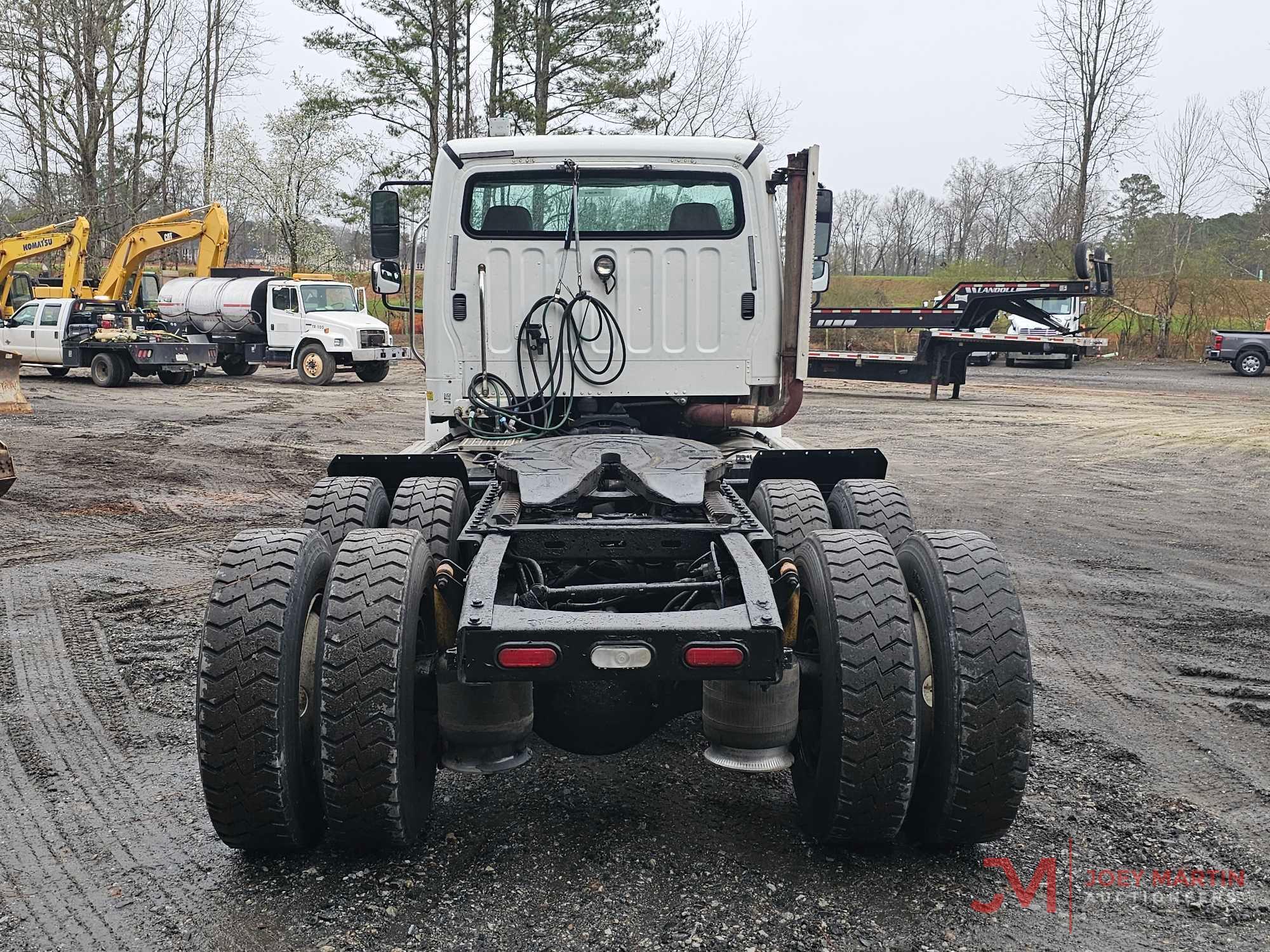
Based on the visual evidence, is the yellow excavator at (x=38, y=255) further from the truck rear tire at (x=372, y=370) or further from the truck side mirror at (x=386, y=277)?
the truck side mirror at (x=386, y=277)

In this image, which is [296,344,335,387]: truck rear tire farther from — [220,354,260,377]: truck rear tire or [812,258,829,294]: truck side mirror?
[812,258,829,294]: truck side mirror

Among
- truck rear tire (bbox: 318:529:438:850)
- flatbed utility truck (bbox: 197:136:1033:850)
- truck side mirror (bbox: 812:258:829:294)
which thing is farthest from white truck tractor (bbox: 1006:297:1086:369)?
truck rear tire (bbox: 318:529:438:850)

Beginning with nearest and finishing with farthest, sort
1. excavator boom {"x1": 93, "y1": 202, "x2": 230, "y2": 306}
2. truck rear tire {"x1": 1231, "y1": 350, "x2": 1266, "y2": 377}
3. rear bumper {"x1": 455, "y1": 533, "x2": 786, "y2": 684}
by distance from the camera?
rear bumper {"x1": 455, "y1": 533, "x2": 786, "y2": 684} < excavator boom {"x1": 93, "y1": 202, "x2": 230, "y2": 306} < truck rear tire {"x1": 1231, "y1": 350, "x2": 1266, "y2": 377}

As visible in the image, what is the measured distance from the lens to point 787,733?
3.21 m

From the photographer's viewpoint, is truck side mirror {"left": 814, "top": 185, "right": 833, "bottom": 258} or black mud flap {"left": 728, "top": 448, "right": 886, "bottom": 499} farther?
truck side mirror {"left": 814, "top": 185, "right": 833, "bottom": 258}

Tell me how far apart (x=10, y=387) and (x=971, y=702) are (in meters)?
17.7

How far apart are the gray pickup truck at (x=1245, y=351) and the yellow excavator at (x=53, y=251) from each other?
27.8m

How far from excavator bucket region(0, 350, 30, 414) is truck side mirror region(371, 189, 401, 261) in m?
13.0

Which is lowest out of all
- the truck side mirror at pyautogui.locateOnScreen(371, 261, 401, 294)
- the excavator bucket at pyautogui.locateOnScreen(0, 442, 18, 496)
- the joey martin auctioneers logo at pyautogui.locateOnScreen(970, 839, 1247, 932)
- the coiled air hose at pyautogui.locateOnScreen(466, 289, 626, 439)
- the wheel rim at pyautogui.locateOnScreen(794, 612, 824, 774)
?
the joey martin auctioneers logo at pyautogui.locateOnScreen(970, 839, 1247, 932)

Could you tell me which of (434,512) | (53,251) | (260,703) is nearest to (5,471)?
(434,512)

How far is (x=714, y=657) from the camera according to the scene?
2.93 meters

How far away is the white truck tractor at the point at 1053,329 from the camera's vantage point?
20984mm

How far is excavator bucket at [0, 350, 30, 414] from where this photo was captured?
1681 cm

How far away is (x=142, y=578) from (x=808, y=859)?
5.45 meters
